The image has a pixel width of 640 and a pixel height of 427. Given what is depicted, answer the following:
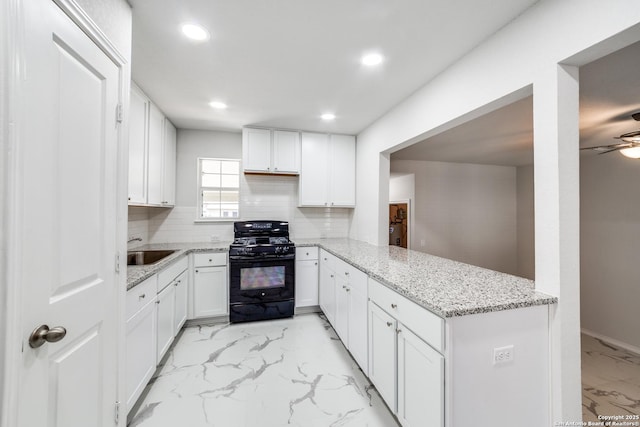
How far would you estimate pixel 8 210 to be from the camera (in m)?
0.76

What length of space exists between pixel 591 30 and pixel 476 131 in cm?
205

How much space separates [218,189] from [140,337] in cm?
228

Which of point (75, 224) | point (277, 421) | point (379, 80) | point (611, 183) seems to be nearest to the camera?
point (75, 224)

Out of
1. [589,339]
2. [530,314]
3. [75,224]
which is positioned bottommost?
[589,339]

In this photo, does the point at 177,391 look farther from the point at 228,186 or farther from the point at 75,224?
the point at 228,186

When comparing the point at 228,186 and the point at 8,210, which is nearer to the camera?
the point at 8,210

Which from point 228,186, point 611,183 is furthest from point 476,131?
point 228,186

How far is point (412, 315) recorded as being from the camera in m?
1.40

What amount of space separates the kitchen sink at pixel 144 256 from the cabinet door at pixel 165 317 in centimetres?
57

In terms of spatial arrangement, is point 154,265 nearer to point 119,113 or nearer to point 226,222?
point 119,113

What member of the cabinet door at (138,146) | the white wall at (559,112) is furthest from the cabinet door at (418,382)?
the cabinet door at (138,146)

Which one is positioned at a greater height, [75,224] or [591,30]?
[591,30]

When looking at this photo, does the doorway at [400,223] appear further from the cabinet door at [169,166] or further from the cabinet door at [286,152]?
the cabinet door at [169,166]

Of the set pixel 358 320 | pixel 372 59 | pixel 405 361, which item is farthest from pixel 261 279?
pixel 372 59
